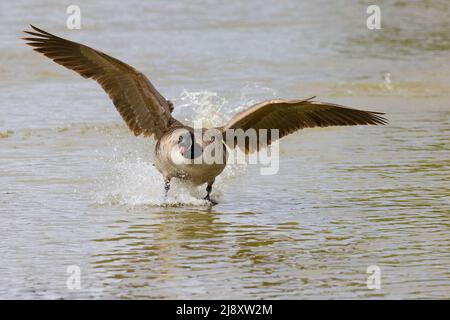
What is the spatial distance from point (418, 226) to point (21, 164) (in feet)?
13.2

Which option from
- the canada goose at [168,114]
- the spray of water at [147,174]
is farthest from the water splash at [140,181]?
the canada goose at [168,114]

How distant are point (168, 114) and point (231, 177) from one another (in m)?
1.05

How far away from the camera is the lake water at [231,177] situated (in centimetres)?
652

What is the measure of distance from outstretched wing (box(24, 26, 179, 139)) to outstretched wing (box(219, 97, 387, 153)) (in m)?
0.65

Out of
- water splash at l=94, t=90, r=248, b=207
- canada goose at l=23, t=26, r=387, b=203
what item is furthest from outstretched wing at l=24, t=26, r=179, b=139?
water splash at l=94, t=90, r=248, b=207

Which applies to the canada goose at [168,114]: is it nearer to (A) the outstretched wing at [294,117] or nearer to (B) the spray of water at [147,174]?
(A) the outstretched wing at [294,117]

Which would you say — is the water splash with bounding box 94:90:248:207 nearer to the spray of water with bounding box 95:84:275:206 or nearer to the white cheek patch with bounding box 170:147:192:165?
the spray of water with bounding box 95:84:275:206

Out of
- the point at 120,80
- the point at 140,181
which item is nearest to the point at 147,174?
the point at 140,181

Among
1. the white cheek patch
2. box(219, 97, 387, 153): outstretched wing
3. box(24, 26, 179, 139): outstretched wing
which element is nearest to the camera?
the white cheek patch

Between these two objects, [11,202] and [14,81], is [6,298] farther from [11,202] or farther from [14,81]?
[14,81]

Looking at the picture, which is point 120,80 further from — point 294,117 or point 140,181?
point 294,117

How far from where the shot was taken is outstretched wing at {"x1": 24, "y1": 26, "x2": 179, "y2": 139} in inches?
343

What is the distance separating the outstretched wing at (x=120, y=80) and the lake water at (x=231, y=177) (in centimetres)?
58
